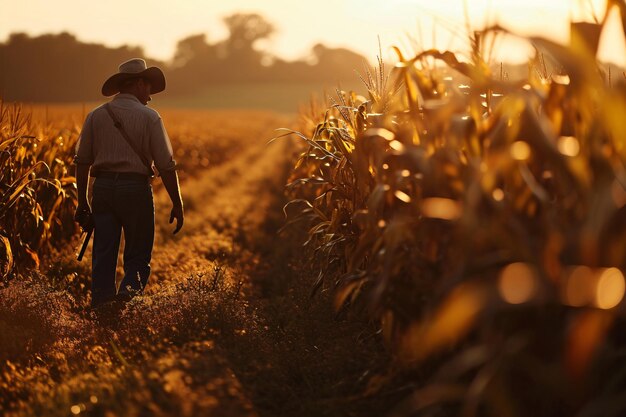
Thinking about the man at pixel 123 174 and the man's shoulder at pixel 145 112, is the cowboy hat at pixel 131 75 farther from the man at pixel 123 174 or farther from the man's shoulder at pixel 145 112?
the man's shoulder at pixel 145 112

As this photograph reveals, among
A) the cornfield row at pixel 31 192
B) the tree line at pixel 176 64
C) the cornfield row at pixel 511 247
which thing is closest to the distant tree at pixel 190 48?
the tree line at pixel 176 64

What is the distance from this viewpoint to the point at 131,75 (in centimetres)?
→ 575

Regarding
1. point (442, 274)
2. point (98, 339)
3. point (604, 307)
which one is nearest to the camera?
point (604, 307)

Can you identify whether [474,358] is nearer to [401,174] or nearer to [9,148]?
[401,174]

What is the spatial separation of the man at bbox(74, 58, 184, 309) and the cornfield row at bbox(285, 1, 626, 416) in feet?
7.90

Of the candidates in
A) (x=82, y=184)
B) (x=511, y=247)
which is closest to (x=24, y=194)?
(x=82, y=184)

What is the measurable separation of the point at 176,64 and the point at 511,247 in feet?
403

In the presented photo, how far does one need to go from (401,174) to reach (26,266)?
4.32 meters

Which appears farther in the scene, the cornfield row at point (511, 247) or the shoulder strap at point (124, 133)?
the shoulder strap at point (124, 133)

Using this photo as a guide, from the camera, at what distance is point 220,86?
4368 inches

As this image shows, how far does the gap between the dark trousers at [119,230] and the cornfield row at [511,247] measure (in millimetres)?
2480

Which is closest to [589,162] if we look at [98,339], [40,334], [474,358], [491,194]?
[491,194]

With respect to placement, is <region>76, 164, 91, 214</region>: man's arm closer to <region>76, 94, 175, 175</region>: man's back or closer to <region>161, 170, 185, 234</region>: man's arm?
<region>76, 94, 175, 175</region>: man's back

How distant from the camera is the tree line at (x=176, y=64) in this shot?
270 ft
